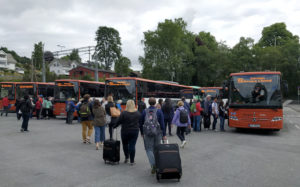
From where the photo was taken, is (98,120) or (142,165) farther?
(98,120)

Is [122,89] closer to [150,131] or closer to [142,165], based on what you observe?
[142,165]

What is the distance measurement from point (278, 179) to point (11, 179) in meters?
5.76

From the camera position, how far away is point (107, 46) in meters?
77.4

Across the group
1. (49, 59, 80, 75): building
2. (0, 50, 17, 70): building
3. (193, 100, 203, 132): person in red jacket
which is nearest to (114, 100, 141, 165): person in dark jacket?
(193, 100, 203, 132): person in red jacket

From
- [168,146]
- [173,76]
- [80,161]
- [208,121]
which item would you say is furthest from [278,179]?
[173,76]

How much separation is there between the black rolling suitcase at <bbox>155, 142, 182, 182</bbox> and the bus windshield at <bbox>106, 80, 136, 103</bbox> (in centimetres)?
1388

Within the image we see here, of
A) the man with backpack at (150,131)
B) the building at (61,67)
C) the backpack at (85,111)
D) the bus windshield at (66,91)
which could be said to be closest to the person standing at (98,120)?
the backpack at (85,111)

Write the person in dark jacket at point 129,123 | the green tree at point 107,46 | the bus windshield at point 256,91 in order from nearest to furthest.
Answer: the person in dark jacket at point 129,123, the bus windshield at point 256,91, the green tree at point 107,46

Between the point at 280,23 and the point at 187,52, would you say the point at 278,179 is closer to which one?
the point at 187,52

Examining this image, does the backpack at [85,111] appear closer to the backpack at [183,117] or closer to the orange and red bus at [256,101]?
the backpack at [183,117]

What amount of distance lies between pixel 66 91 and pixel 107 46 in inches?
2219

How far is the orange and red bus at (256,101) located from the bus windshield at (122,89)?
24.5 ft

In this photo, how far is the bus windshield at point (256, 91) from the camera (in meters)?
13.9

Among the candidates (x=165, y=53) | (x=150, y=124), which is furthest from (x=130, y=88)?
(x=165, y=53)
